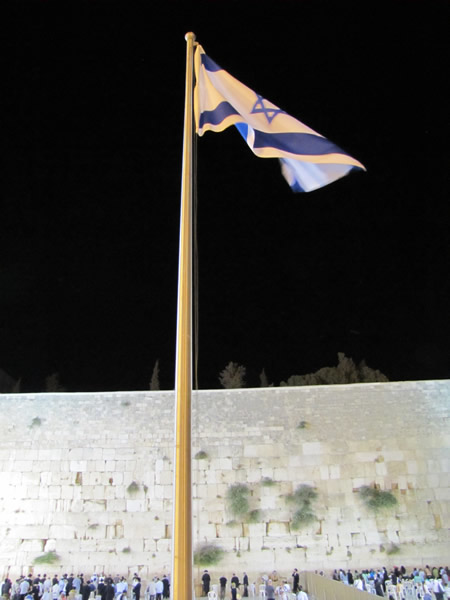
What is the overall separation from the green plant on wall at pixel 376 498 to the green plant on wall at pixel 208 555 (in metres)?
3.70

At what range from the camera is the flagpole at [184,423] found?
8.13ft

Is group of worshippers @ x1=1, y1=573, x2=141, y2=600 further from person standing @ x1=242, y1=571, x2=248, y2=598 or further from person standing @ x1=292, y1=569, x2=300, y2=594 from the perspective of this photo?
person standing @ x1=292, y1=569, x2=300, y2=594

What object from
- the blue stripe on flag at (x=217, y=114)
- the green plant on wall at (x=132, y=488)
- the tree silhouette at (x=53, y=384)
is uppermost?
the tree silhouette at (x=53, y=384)

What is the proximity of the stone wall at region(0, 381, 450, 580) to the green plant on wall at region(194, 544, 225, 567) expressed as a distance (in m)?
0.11

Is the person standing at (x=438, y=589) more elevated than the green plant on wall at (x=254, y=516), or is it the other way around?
the green plant on wall at (x=254, y=516)

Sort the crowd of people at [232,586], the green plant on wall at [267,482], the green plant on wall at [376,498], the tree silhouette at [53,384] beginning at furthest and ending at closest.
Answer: the tree silhouette at [53,384], the green plant on wall at [267,482], the green plant on wall at [376,498], the crowd of people at [232,586]

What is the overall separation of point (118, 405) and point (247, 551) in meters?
4.82

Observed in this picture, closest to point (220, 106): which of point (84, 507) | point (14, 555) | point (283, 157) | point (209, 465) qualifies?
point (283, 157)

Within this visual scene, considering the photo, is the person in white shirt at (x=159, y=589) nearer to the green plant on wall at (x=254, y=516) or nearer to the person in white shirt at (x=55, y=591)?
the person in white shirt at (x=55, y=591)

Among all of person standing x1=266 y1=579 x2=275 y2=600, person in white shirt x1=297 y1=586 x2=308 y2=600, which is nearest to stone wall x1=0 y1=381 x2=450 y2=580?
person standing x1=266 y1=579 x2=275 y2=600

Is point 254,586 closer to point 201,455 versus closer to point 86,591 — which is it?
point 201,455

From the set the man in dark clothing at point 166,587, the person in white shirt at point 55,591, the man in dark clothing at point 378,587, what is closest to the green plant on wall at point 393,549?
the man in dark clothing at point 378,587

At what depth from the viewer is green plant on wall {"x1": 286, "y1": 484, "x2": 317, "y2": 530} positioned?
11.0 m

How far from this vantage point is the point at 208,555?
10.6 metres
